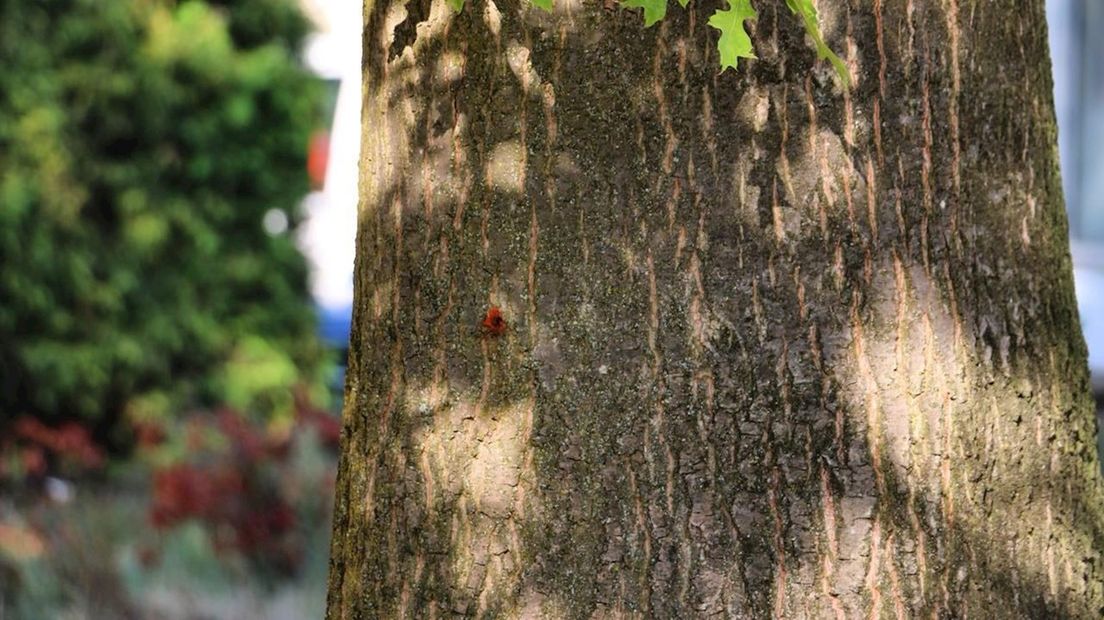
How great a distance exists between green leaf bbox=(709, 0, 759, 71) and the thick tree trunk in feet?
0.31

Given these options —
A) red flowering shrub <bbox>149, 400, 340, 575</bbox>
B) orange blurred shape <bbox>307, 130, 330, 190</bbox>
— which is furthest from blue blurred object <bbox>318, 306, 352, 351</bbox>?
red flowering shrub <bbox>149, 400, 340, 575</bbox>

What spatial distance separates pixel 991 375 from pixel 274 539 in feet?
12.7

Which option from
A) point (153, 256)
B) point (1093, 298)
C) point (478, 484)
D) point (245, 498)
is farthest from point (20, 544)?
point (1093, 298)

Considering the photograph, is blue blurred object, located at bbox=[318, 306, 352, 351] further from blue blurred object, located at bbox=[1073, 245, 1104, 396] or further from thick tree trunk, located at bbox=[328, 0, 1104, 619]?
thick tree trunk, located at bbox=[328, 0, 1104, 619]

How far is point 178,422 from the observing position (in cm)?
710

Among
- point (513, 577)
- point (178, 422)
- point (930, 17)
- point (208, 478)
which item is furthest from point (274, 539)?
point (930, 17)

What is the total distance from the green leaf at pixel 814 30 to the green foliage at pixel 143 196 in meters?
5.51

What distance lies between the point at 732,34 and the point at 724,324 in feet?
1.25

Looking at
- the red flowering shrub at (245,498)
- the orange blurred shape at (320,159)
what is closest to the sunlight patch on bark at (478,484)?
the red flowering shrub at (245,498)

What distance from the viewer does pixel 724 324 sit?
1.80 metres

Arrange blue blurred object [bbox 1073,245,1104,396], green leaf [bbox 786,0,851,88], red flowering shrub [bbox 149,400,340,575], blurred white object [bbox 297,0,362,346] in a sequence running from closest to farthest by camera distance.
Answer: green leaf [bbox 786,0,851,88] < red flowering shrub [bbox 149,400,340,575] < blue blurred object [bbox 1073,245,1104,396] < blurred white object [bbox 297,0,362,346]

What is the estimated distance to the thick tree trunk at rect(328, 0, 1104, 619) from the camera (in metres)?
1.80

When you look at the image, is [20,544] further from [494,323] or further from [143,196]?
[494,323]

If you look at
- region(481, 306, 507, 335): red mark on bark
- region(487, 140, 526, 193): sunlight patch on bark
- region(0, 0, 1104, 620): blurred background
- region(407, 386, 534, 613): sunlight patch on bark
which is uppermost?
region(0, 0, 1104, 620): blurred background
